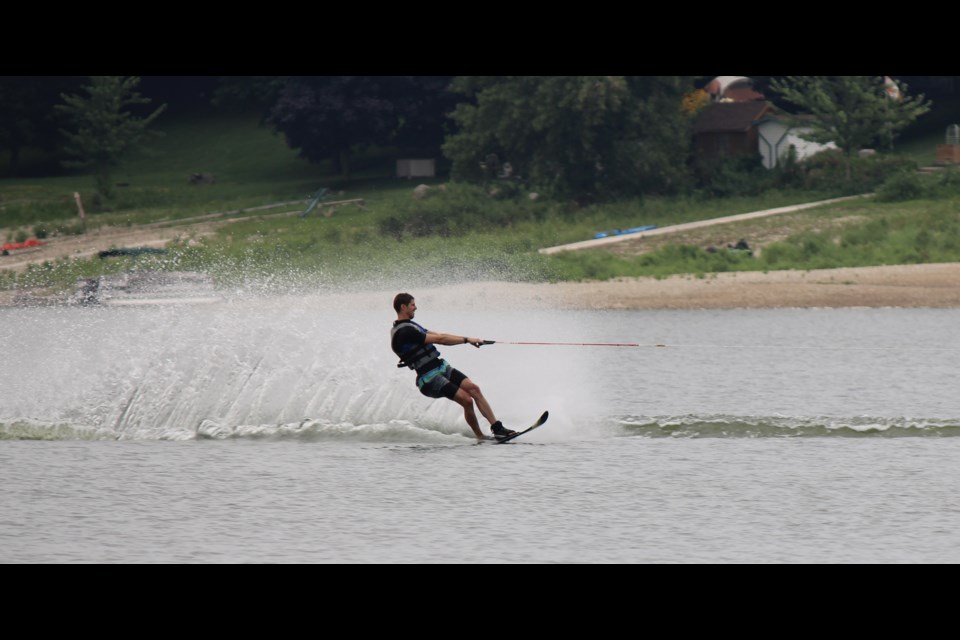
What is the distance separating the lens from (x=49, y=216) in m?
57.9

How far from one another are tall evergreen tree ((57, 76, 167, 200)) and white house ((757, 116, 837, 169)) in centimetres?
2381

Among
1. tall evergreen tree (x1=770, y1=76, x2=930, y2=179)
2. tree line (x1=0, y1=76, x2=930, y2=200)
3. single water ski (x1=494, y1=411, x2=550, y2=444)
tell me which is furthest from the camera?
tall evergreen tree (x1=770, y1=76, x2=930, y2=179)

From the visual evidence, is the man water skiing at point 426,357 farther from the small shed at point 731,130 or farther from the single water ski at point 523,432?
the small shed at point 731,130

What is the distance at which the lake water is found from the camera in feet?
51.9

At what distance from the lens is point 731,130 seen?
6419 cm

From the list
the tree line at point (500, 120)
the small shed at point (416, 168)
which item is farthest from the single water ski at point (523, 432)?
the small shed at point (416, 168)

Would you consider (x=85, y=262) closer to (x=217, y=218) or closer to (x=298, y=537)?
(x=217, y=218)

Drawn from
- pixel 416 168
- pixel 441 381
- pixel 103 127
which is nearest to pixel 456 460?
pixel 441 381

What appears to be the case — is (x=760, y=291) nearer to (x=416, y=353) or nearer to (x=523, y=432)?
(x=523, y=432)

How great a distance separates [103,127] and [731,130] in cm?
2477

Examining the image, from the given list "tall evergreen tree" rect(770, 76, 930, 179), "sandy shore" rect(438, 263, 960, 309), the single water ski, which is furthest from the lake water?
"tall evergreen tree" rect(770, 76, 930, 179)

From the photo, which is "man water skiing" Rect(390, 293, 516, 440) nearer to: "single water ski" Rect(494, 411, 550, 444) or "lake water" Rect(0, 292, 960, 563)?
"single water ski" Rect(494, 411, 550, 444)

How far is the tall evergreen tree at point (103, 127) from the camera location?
2516 inches

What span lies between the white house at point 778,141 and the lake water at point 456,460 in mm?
32374
